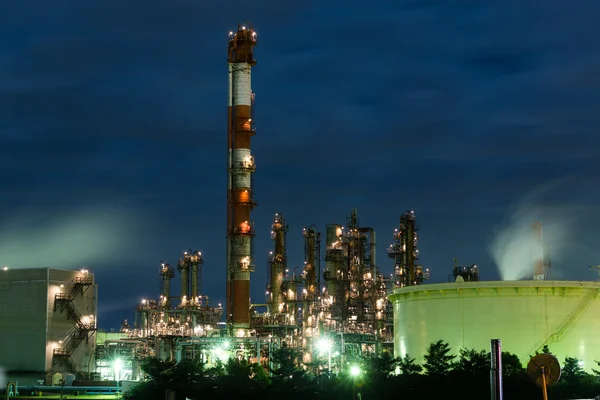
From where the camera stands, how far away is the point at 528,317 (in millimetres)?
46688

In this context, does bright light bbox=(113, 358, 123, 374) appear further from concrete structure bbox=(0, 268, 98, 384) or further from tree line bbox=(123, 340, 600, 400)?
tree line bbox=(123, 340, 600, 400)

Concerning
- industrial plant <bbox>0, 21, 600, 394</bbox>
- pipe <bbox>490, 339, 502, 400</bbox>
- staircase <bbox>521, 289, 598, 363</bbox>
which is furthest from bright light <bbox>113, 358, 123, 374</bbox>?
pipe <bbox>490, 339, 502, 400</bbox>

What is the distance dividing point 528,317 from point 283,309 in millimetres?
40789

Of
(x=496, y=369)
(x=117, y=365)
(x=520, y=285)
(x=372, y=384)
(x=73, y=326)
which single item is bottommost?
(x=372, y=384)

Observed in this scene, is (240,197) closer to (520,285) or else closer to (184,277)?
(184,277)

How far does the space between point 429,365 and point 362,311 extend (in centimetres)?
4161

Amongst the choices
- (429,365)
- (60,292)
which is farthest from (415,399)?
(60,292)

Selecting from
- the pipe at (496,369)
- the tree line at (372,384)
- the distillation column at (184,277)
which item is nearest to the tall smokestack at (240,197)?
the distillation column at (184,277)

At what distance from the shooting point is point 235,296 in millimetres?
68562

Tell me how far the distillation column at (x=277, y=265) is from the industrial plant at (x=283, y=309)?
0.11 metres

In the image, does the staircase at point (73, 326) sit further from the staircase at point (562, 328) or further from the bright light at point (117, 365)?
the staircase at point (562, 328)

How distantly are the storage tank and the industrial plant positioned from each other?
0.06 metres

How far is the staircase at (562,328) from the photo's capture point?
1821 inches

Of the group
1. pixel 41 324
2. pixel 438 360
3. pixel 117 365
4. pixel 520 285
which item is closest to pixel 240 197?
pixel 117 365
